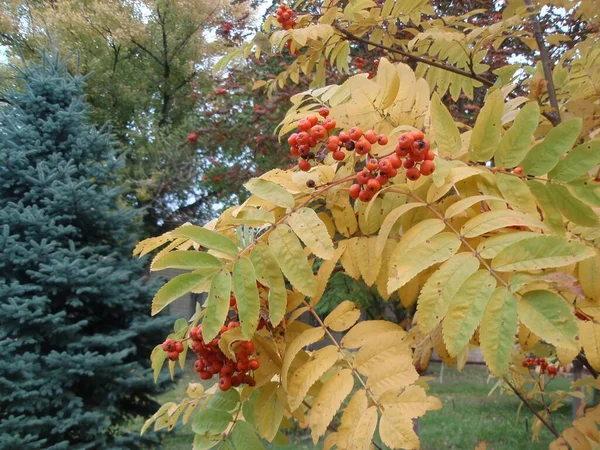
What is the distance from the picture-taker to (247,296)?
2.93 feet

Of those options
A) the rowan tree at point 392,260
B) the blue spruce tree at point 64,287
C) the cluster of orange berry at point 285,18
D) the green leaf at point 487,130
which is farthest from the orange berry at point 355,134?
the blue spruce tree at point 64,287

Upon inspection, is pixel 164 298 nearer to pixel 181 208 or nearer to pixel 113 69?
pixel 181 208

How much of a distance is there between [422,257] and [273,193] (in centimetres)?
31

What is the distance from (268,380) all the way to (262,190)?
411mm

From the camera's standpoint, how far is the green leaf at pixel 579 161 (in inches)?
35.2

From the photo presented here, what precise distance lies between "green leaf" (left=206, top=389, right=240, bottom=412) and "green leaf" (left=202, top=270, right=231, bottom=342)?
0.30 m

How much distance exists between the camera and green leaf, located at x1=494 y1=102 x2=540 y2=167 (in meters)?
0.95

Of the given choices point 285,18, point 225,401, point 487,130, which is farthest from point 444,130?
point 285,18

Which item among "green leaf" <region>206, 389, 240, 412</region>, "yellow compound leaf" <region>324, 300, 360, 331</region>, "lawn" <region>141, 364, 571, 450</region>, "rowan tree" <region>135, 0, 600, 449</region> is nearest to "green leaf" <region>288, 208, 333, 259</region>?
"rowan tree" <region>135, 0, 600, 449</region>

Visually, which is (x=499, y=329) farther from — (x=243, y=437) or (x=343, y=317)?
(x=243, y=437)

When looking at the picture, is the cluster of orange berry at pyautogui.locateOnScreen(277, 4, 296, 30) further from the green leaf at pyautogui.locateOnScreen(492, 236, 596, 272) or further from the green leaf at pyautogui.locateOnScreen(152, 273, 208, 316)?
the green leaf at pyautogui.locateOnScreen(492, 236, 596, 272)

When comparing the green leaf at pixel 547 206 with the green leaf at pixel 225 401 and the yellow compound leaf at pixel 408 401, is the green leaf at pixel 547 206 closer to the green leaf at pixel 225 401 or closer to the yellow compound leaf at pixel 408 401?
the yellow compound leaf at pixel 408 401

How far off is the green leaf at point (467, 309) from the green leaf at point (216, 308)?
15.1 inches

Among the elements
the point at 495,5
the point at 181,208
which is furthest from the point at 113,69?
the point at 495,5
